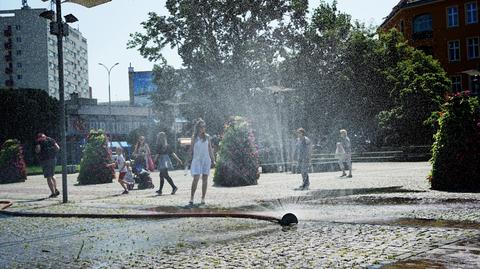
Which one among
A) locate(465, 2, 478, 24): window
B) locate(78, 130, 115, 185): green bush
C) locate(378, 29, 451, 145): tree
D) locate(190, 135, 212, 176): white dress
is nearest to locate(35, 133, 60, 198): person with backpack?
locate(190, 135, 212, 176): white dress

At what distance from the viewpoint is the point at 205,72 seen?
4641cm

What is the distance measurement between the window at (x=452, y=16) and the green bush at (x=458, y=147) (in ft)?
157

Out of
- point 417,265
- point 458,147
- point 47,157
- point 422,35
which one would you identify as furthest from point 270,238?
point 422,35

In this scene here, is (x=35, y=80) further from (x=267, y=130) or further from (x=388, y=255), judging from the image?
(x=388, y=255)

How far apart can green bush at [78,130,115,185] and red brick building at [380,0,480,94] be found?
41944 mm

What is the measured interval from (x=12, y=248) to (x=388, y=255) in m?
4.64

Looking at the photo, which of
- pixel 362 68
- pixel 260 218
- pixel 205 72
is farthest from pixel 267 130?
pixel 260 218

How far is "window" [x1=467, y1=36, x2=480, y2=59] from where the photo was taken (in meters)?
56.2

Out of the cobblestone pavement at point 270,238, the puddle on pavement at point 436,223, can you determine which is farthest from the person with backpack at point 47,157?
the puddle on pavement at point 436,223

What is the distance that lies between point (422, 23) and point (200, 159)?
53.9 meters

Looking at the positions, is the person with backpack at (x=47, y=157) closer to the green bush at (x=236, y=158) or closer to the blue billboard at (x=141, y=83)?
the green bush at (x=236, y=158)

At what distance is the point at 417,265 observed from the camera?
514cm

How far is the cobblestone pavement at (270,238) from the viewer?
5.72m

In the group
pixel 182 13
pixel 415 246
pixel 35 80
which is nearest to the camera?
pixel 415 246
